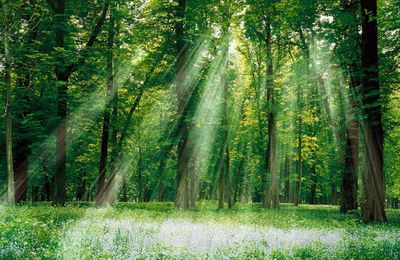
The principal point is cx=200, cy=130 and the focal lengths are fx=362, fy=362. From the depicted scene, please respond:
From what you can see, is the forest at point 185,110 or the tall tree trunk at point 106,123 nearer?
the forest at point 185,110

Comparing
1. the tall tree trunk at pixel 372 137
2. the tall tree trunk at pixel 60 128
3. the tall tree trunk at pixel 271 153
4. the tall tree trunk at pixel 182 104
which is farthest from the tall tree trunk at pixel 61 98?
the tall tree trunk at pixel 372 137

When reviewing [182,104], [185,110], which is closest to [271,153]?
[185,110]

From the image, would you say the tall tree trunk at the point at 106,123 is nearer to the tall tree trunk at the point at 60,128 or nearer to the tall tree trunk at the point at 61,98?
the tall tree trunk at the point at 61,98

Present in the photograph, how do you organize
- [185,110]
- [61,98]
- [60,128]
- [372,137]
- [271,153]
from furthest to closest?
[271,153]
[185,110]
[60,128]
[61,98]
[372,137]

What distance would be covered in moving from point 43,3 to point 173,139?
35.3ft

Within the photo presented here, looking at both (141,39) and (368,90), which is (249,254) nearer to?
(368,90)

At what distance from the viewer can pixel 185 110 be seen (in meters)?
20.8

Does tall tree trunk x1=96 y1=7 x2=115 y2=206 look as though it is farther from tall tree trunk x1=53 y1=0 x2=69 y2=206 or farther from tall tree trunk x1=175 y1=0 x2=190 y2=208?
tall tree trunk x1=175 y1=0 x2=190 y2=208

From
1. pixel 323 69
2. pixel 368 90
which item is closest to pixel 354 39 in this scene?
pixel 323 69

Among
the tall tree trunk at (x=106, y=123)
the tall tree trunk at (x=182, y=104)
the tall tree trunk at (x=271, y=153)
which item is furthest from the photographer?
the tall tree trunk at (x=271, y=153)

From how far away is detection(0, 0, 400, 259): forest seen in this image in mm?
7808

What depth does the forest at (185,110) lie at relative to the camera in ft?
25.6

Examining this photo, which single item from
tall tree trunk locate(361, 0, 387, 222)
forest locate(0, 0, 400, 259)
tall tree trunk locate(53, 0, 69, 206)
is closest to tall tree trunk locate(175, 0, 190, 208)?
forest locate(0, 0, 400, 259)

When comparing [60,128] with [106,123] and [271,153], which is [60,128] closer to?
[106,123]
